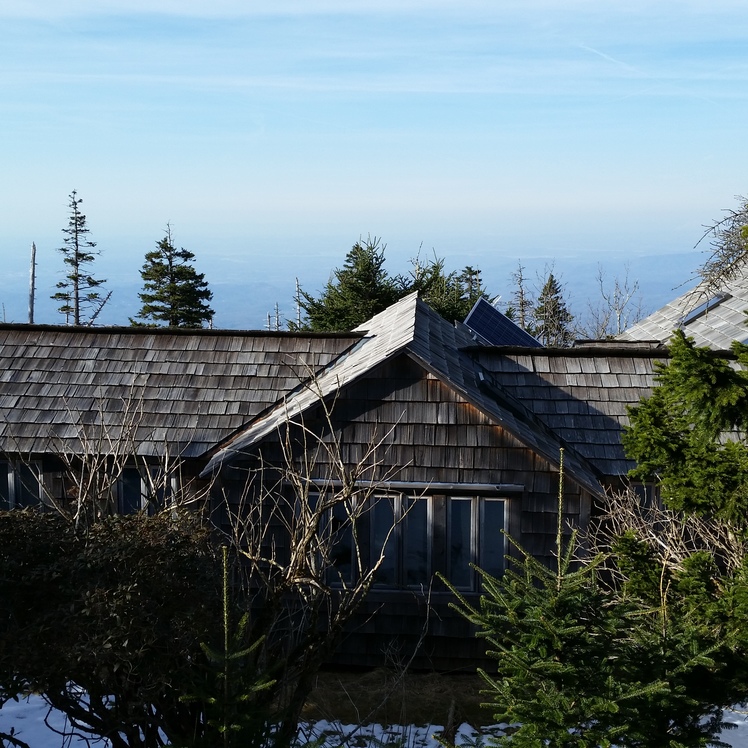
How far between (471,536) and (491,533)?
0.93 feet

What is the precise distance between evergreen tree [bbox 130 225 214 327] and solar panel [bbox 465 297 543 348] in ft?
88.1

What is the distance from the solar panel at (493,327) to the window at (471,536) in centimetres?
884

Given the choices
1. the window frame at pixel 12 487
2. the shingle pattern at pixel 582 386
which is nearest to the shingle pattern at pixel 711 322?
the shingle pattern at pixel 582 386

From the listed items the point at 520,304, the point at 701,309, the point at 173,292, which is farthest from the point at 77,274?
the point at 701,309

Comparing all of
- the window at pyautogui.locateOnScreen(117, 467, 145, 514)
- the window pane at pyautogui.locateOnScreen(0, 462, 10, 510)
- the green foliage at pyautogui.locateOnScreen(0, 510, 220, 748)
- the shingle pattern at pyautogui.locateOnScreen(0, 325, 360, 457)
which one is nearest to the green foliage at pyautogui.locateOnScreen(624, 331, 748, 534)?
the green foliage at pyautogui.locateOnScreen(0, 510, 220, 748)

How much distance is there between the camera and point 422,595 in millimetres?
11203

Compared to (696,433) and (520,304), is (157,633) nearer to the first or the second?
(696,433)

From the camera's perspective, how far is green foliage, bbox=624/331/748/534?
22.3 ft

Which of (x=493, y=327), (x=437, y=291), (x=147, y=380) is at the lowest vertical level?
(x=147, y=380)

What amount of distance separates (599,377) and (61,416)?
8.32 meters

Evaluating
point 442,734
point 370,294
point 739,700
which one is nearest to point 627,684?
point 739,700

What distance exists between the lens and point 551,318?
53.3 metres

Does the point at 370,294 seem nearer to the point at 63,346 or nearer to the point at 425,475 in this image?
the point at 63,346

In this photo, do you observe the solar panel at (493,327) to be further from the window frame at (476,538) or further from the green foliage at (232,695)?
the green foliage at (232,695)
